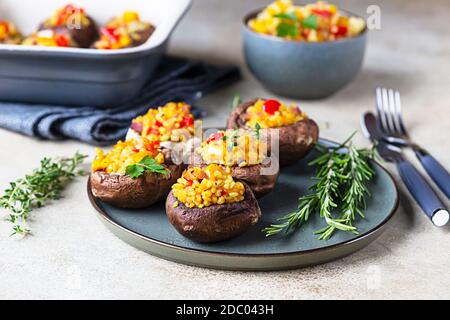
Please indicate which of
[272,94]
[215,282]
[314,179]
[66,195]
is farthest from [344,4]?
[215,282]

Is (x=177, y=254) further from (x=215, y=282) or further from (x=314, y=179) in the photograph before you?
(x=314, y=179)

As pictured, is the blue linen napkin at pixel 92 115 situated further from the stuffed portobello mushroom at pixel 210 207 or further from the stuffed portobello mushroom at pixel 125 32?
the stuffed portobello mushroom at pixel 210 207

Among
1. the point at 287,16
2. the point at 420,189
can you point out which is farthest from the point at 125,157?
the point at 287,16

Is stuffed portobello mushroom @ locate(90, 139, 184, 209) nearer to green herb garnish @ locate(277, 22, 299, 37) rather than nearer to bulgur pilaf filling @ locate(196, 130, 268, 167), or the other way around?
bulgur pilaf filling @ locate(196, 130, 268, 167)

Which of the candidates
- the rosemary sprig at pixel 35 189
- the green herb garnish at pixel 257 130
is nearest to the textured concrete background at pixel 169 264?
the rosemary sprig at pixel 35 189

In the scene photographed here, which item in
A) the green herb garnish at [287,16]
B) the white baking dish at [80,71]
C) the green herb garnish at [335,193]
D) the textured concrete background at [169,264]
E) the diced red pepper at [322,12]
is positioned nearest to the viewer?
the textured concrete background at [169,264]

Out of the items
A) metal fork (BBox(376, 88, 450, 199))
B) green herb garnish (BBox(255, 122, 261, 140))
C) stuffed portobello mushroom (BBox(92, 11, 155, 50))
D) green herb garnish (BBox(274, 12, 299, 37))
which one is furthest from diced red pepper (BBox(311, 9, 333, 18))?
green herb garnish (BBox(255, 122, 261, 140))

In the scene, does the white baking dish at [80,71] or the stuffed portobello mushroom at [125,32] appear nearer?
the white baking dish at [80,71]
